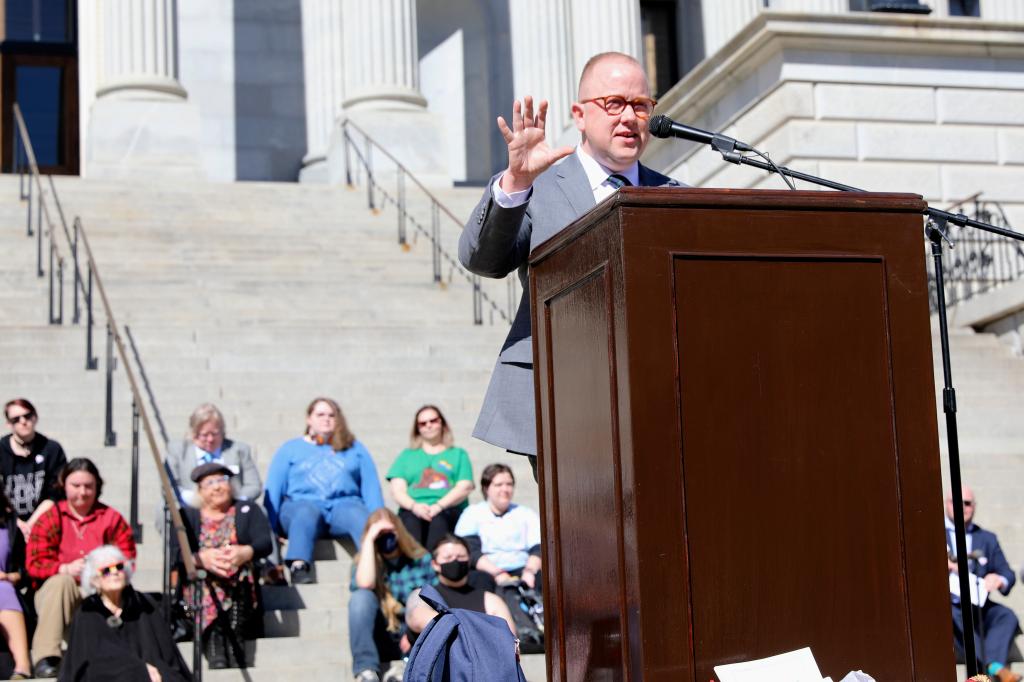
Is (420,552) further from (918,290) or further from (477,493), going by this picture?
(918,290)

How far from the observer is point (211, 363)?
48.1 ft

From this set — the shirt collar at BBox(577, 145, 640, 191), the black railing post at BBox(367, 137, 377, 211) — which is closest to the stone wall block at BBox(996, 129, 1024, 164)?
the black railing post at BBox(367, 137, 377, 211)

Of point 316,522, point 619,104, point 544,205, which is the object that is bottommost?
point 316,522

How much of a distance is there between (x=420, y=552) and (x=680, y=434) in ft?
22.6

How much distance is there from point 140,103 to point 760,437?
2291 cm

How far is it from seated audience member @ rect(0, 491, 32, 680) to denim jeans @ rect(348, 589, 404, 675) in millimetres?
1715

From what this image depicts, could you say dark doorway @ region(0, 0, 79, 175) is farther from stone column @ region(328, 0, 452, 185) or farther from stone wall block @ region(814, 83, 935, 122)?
stone wall block @ region(814, 83, 935, 122)

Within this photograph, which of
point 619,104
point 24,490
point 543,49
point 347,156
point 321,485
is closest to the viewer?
point 619,104

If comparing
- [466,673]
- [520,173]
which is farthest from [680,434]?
[466,673]

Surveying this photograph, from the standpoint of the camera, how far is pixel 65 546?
9.47 meters

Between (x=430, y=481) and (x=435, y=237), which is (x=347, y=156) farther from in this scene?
(x=430, y=481)

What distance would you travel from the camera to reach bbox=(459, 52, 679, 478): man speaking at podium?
416cm

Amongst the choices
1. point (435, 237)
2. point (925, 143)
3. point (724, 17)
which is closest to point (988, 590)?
point (925, 143)

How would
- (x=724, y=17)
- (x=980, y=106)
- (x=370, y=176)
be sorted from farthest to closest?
(x=724, y=17), (x=370, y=176), (x=980, y=106)
